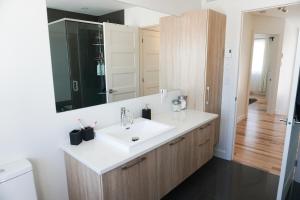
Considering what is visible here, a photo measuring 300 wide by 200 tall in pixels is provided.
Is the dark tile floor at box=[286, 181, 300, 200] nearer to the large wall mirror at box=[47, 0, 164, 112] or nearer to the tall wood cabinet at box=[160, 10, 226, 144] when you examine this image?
the tall wood cabinet at box=[160, 10, 226, 144]

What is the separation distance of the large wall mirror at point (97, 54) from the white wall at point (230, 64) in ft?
3.52

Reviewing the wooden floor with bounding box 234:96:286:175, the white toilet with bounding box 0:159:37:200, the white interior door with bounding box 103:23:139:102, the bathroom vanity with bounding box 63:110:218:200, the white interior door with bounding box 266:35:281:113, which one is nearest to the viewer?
the white toilet with bounding box 0:159:37:200

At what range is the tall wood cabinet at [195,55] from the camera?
2.67 m

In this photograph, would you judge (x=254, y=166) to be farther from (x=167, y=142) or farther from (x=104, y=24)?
(x=104, y=24)

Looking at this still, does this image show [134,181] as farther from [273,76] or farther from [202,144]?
[273,76]

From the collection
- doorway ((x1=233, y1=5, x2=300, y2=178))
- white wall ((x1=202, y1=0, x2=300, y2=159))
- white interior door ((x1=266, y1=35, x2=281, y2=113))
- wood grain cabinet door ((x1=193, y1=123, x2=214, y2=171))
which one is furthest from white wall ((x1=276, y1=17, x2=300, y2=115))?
wood grain cabinet door ((x1=193, y1=123, x2=214, y2=171))

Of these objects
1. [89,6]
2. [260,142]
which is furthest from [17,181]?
[260,142]

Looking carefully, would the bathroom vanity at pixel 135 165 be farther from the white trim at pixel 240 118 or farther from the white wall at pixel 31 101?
the white trim at pixel 240 118

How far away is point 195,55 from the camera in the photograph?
2.76 metres

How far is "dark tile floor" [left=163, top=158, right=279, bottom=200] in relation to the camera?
92.0 inches

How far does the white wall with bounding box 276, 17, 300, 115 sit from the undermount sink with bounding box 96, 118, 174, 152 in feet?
15.1

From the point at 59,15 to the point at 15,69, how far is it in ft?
1.92

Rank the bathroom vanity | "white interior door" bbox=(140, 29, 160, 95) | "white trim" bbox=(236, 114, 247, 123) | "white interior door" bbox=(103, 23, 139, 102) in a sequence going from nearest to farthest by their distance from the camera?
the bathroom vanity < "white interior door" bbox=(103, 23, 139, 102) < "white interior door" bbox=(140, 29, 160, 95) < "white trim" bbox=(236, 114, 247, 123)

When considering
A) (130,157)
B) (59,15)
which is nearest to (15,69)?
(59,15)
